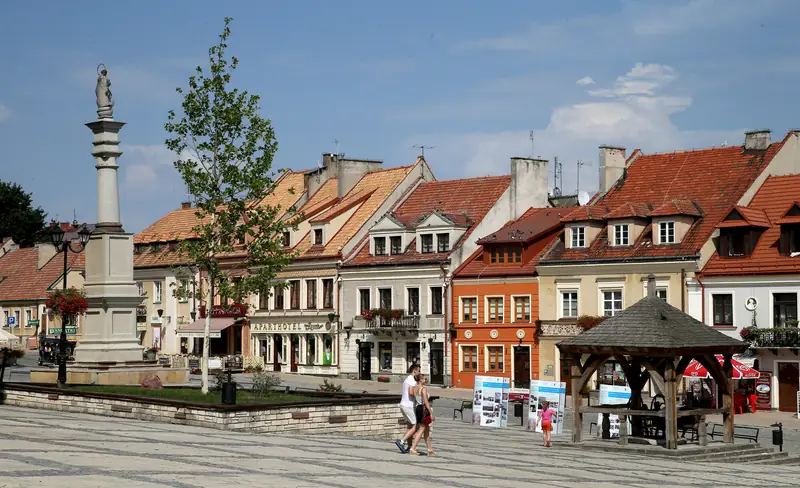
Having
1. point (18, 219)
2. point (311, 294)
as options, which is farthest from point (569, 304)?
point (18, 219)

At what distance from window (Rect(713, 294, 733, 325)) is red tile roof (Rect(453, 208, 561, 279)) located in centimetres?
951

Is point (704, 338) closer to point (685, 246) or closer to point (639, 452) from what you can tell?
point (639, 452)

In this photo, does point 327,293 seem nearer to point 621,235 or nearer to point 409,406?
point 621,235

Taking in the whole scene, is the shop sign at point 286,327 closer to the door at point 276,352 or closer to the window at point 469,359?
the door at point 276,352

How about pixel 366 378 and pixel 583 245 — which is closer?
pixel 583 245

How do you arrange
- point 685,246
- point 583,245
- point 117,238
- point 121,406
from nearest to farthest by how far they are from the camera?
point 121,406 < point 117,238 < point 685,246 < point 583,245

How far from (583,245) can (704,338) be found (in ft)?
84.5

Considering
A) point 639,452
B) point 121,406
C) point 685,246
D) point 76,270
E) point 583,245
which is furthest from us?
point 76,270

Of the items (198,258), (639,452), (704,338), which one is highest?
(198,258)

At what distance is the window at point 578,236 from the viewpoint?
199 ft

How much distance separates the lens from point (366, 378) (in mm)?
69562

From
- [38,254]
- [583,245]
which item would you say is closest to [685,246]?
[583,245]

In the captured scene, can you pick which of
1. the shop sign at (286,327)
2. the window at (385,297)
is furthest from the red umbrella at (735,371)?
the shop sign at (286,327)

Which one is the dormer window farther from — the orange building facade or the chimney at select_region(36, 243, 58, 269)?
the chimney at select_region(36, 243, 58, 269)
